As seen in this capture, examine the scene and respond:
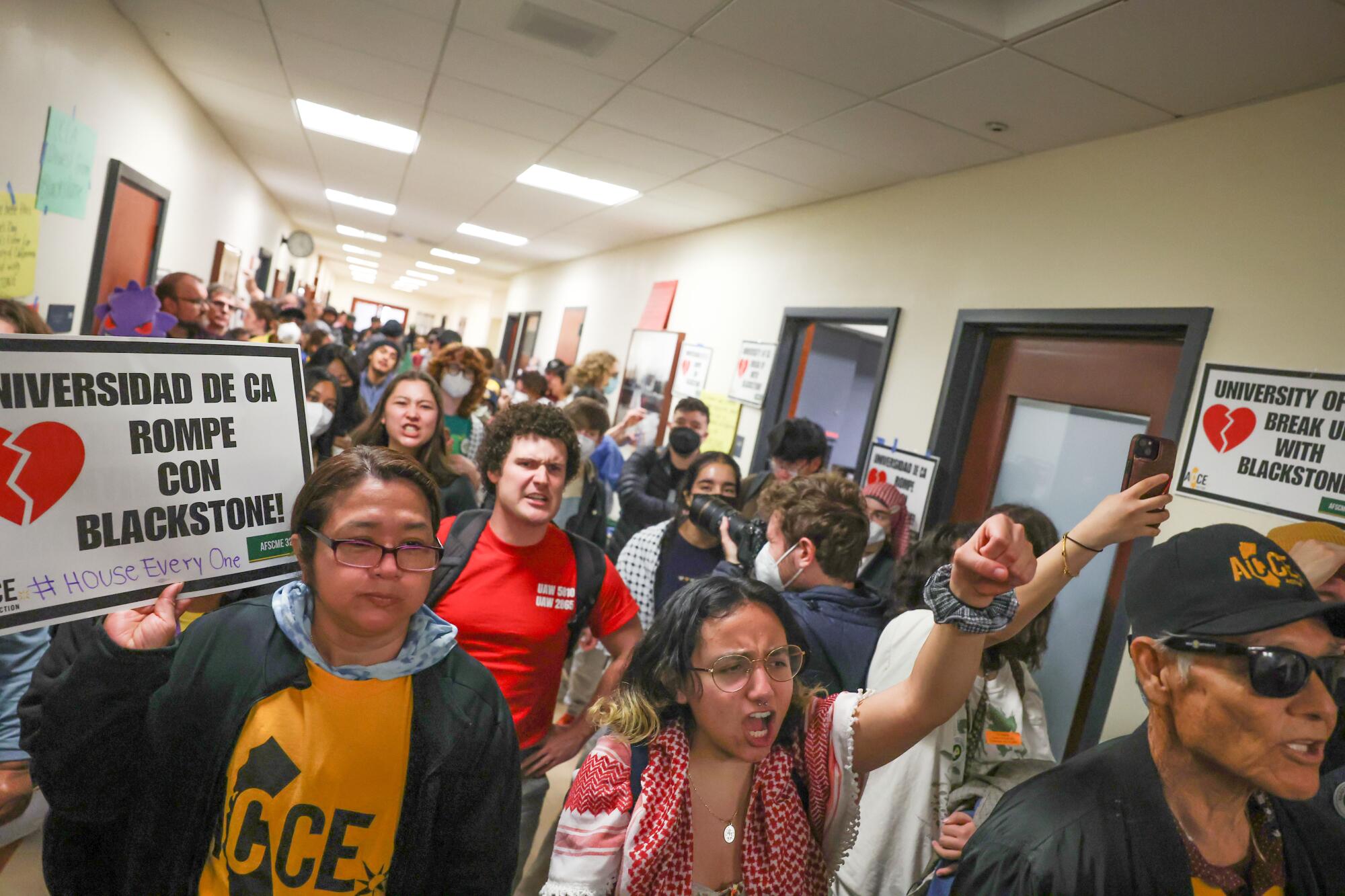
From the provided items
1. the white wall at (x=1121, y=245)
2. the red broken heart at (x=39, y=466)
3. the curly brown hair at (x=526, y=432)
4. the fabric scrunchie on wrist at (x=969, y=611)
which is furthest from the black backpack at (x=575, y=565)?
the white wall at (x=1121, y=245)

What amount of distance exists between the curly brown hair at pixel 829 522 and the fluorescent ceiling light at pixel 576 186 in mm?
4199

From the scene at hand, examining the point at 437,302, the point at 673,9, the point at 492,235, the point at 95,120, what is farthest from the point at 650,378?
the point at 437,302

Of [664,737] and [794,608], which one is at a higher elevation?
[794,608]

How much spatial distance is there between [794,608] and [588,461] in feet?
5.76

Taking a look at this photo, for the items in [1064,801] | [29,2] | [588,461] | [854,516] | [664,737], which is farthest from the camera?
[588,461]

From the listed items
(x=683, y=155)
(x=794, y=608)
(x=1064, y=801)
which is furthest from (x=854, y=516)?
(x=683, y=155)

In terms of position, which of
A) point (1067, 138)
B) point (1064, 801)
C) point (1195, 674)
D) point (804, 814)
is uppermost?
point (1067, 138)

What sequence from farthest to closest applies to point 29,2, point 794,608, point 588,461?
point 588,461 < point 29,2 < point 794,608

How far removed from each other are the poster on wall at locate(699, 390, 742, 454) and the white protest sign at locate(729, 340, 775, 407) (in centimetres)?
9

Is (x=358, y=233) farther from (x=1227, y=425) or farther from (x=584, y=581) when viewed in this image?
(x=1227, y=425)

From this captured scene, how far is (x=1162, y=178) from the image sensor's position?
295 cm

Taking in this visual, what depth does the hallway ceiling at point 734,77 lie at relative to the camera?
2484 mm

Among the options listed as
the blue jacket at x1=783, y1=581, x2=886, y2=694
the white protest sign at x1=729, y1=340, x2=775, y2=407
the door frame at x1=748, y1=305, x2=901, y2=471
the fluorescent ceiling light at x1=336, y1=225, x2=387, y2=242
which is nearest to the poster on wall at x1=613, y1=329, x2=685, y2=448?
the white protest sign at x1=729, y1=340, x2=775, y2=407

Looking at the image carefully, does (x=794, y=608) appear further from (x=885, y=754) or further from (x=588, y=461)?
(x=588, y=461)
